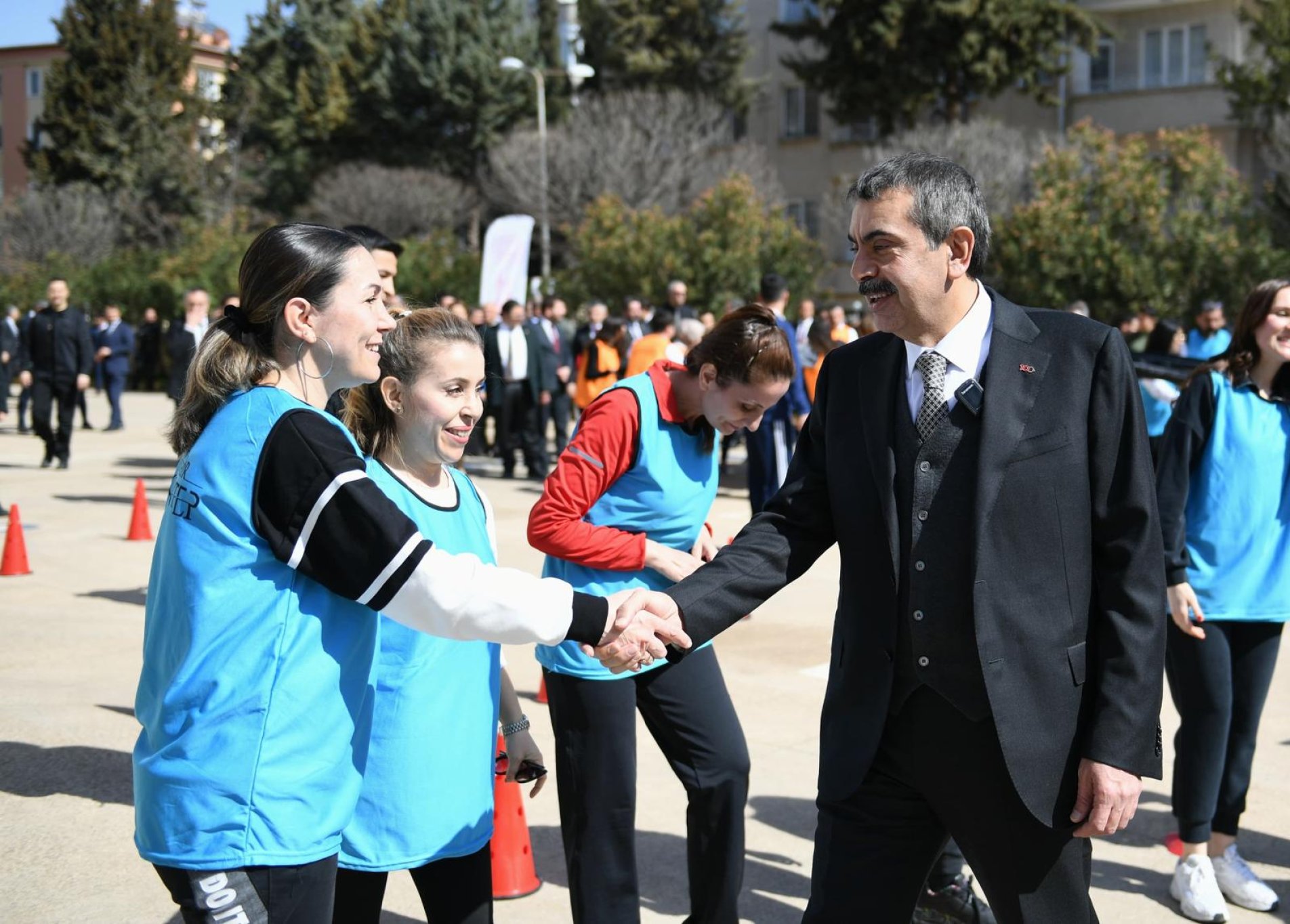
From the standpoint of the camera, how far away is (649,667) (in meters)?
3.69

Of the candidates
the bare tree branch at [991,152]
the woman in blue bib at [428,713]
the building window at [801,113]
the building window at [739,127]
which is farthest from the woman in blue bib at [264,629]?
the building window at [739,127]

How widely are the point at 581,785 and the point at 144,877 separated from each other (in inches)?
70.3

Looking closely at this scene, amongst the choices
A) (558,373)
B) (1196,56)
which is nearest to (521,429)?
(558,373)

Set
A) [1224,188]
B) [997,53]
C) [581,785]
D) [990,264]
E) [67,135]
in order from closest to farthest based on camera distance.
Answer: [581,785]
[1224,188]
[990,264]
[997,53]
[67,135]

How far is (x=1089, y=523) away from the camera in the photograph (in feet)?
8.93

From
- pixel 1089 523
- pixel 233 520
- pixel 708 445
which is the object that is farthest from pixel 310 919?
pixel 708 445

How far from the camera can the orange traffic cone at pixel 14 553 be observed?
9.68 metres

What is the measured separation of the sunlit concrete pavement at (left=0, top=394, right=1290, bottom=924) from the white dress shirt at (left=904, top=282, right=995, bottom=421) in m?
1.09

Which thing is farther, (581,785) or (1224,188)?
(1224,188)

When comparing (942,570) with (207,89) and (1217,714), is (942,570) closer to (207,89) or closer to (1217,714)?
(1217,714)

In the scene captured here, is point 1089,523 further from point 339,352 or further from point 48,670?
point 48,670

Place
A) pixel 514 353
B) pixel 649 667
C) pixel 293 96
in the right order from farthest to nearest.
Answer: pixel 293 96
pixel 514 353
pixel 649 667

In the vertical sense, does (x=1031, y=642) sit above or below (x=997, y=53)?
below

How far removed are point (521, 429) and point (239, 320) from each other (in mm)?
13315
